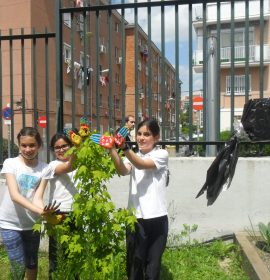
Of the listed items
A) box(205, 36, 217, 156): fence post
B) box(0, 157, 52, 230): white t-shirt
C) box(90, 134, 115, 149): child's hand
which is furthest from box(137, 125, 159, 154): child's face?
box(205, 36, 217, 156): fence post

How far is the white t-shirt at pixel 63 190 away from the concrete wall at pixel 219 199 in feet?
4.68

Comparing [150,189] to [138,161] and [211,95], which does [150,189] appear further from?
[211,95]

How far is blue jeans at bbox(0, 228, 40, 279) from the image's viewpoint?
10.7ft

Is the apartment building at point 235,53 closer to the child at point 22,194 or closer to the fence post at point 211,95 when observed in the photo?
the fence post at point 211,95

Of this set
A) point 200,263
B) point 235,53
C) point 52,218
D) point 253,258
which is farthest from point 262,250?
point 235,53

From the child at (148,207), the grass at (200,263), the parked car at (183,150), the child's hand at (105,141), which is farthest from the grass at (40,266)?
the child's hand at (105,141)

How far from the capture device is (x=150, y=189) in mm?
3158

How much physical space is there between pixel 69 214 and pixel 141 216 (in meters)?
0.55

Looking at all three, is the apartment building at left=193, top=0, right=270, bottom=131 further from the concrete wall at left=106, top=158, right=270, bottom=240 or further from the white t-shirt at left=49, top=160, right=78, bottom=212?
the white t-shirt at left=49, top=160, right=78, bottom=212

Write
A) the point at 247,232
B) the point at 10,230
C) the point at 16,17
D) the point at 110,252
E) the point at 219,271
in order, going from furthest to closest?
the point at 16,17 → the point at 247,232 → the point at 219,271 → the point at 10,230 → the point at 110,252

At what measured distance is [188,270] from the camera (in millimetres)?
4090

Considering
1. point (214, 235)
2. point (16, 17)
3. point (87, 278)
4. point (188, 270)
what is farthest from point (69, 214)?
point (16, 17)

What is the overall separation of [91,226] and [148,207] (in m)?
0.50

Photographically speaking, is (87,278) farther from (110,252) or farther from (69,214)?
(69,214)
